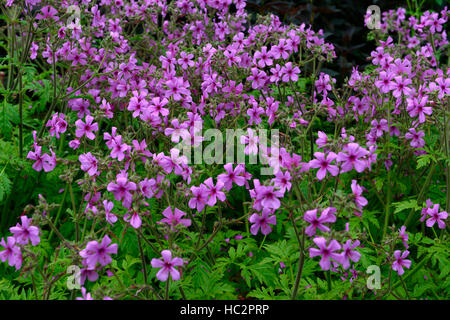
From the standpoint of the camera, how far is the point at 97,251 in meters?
2.21

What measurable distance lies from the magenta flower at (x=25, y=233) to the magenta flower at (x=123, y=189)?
0.42 metres

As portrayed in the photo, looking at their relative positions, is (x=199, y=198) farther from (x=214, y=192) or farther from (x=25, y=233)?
(x=25, y=233)

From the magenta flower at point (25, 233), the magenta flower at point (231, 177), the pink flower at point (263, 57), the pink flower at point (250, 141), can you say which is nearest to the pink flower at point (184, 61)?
the pink flower at point (263, 57)

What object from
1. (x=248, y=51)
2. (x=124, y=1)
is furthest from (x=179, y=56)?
(x=124, y=1)

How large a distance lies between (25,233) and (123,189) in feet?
1.76

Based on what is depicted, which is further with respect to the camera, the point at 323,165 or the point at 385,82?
the point at 385,82

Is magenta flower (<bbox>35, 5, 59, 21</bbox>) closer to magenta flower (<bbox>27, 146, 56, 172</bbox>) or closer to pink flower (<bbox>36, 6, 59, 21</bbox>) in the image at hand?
pink flower (<bbox>36, 6, 59, 21</bbox>)

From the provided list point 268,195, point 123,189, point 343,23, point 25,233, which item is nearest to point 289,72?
point 268,195

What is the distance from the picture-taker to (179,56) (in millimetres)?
4113

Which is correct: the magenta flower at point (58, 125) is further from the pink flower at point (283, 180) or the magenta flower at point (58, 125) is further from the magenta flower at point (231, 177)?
the pink flower at point (283, 180)

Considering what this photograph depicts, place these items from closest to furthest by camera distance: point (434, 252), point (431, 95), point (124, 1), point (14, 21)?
point (434, 252) → point (431, 95) → point (14, 21) → point (124, 1)

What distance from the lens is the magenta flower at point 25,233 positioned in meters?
2.31
